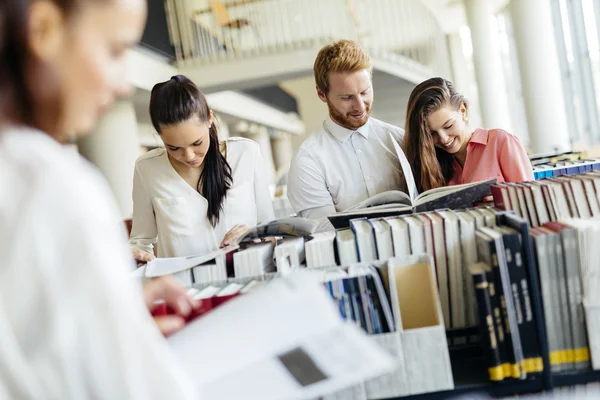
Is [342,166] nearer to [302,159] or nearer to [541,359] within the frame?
[302,159]

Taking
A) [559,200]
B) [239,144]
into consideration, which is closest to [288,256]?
[559,200]

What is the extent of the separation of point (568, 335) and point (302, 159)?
131cm

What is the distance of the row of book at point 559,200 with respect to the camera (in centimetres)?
122

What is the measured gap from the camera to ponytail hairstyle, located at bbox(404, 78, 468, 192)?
2023 millimetres

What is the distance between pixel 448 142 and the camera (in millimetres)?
2055

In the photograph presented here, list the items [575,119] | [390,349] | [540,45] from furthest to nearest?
[575,119], [540,45], [390,349]

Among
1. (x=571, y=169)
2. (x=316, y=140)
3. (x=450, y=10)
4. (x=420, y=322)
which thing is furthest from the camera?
(x=450, y=10)

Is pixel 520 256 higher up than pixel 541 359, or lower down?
higher up

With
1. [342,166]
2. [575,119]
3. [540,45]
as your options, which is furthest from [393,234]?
[575,119]

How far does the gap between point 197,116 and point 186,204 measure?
355 mm

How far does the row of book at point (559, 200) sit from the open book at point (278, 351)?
0.70 meters

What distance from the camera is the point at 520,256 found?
1034 millimetres

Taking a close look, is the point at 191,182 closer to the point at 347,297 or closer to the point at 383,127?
the point at 383,127

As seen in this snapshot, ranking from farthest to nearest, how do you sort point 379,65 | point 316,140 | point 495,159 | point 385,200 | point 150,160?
1. point 379,65
2. point 316,140
3. point 150,160
4. point 495,159
5. point 385,200
